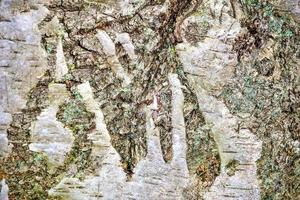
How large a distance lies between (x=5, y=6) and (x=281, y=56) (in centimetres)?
67

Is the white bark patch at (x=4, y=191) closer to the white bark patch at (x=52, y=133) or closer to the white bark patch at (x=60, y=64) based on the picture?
the white bark patch at (x=52, y=133)

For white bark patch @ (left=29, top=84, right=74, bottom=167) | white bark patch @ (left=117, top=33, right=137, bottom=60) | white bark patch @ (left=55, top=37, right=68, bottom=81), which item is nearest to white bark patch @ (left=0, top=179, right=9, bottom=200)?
white bark patch @ (left=29, top=84, right=74, bottom=167)

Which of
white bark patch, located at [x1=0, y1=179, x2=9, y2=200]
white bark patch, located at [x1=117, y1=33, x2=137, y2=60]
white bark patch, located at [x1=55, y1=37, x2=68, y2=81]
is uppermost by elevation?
white bark patch, located at [x1=117, y1=33, x2=137, y2=60]

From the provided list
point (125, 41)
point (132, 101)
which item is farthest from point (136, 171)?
point (125, 41)

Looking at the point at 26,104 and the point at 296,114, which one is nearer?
the point at 26,104

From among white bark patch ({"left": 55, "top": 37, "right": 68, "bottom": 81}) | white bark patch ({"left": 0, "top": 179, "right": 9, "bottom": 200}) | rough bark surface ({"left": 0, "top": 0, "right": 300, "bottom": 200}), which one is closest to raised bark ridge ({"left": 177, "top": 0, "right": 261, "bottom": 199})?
rough bark surface ({"left": 0, "top": 0, "right": 300, "bottom": 200})

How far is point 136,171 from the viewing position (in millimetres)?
1299

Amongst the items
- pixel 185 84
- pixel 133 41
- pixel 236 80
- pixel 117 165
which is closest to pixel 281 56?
pixel 236 80

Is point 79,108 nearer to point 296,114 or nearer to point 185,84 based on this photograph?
point 185,84

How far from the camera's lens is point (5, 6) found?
121 cm

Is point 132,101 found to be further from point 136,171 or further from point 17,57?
point 17,57

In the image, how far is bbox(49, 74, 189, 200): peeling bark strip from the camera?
1.29 meters

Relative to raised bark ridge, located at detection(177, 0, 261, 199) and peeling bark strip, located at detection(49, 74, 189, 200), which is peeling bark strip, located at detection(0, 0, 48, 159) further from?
raised bark ridge, located at detection(177, 0, 261, 199)

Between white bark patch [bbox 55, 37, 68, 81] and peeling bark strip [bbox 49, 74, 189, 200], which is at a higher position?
white bark patch [bbox 55, 37, 68, 81]
